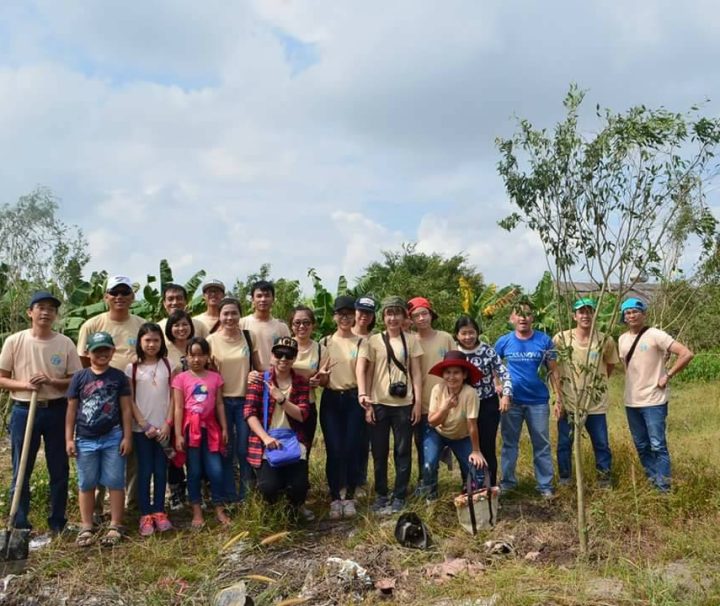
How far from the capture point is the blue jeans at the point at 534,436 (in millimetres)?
5637

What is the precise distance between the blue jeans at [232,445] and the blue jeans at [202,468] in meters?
0.09

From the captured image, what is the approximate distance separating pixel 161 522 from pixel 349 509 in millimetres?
1504

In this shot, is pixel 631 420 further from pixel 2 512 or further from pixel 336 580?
pixel 2 512

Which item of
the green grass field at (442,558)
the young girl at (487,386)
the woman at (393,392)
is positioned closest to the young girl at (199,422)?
the green grass field at (442,558)

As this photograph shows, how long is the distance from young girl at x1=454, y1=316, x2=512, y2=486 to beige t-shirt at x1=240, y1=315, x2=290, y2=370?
5.04ft

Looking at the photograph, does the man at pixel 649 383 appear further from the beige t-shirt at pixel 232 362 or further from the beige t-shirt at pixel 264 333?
the beige t-shirt at pixel 232 362

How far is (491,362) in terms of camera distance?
5570mm

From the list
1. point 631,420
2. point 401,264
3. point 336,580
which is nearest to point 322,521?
point 336,580

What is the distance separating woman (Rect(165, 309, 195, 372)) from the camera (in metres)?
5.45

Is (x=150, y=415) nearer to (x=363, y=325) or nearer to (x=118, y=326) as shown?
(x=118, y=326)

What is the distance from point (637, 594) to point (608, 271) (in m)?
2.04

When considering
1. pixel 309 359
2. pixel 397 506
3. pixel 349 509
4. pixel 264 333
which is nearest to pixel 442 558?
pixel 397 506

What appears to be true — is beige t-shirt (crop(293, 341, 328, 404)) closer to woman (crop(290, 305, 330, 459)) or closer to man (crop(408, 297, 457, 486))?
woman (crop(290, 305, 330, 459))

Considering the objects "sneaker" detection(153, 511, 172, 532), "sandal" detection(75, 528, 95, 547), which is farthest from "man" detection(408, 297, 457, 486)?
"sandal" detection(75, 528, 95, 547)
